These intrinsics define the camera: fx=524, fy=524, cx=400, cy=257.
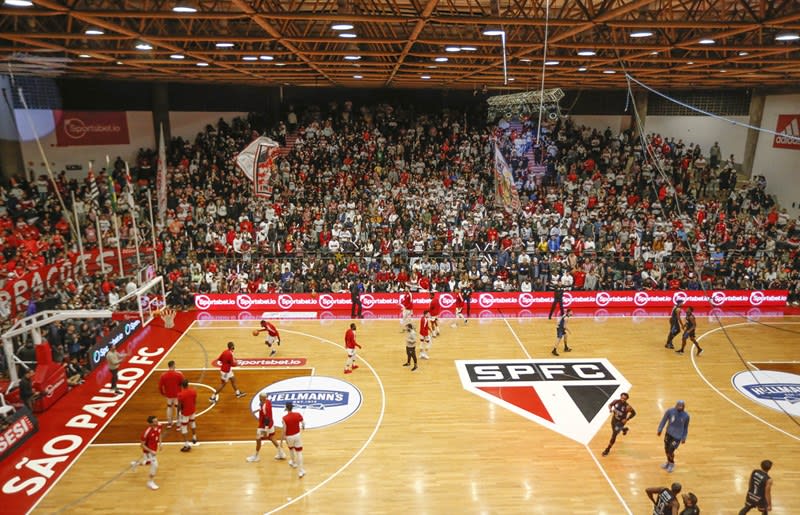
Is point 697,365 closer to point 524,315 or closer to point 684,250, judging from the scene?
point 524,315

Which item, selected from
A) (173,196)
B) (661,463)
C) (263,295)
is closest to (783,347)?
(661,463)

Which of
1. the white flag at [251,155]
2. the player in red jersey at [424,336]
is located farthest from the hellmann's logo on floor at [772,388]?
the white flag at [251,155]

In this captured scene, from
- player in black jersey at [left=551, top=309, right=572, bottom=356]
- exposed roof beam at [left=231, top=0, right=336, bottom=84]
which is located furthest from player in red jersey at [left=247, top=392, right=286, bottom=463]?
player in black jersey at [left=551, top=309, right=572, bottom=356]

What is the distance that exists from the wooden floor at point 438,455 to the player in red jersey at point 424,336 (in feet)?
2.09

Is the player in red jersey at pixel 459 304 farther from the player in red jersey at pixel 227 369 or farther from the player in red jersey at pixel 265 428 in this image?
the player in red jersey at pixel 265 428

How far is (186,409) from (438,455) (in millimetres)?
5471

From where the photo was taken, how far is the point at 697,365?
52.3 ft

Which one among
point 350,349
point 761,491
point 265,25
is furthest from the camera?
point 350,349

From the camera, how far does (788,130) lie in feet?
89.1

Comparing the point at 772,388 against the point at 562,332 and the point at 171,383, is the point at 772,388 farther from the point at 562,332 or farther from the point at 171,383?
the point at 171,383

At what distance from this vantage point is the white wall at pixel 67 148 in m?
25.2

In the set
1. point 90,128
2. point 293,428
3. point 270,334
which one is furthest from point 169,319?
point 90,128

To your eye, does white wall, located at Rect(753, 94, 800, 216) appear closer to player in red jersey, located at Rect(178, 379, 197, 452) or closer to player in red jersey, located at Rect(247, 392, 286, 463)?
player in red jersey, located at Rect(247, 392, 286, 463)

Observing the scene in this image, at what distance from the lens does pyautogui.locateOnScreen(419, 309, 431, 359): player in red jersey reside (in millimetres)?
15492
